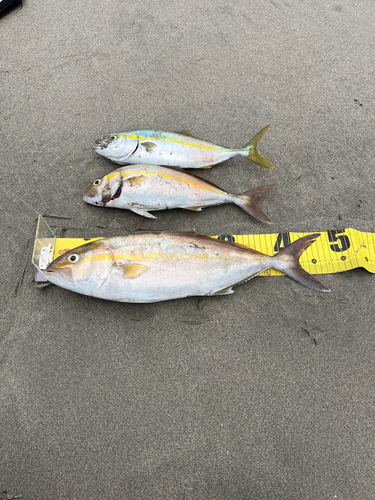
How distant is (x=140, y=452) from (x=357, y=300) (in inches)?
83.9

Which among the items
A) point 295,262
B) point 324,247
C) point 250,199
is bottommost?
point 324,247

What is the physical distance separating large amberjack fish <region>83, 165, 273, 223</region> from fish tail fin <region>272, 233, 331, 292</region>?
13.5 inches

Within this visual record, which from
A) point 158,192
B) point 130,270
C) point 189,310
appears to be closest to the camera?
point 130,270

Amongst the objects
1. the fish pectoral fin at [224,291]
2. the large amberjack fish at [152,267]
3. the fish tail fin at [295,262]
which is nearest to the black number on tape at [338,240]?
the fish tail fin at [295,262]

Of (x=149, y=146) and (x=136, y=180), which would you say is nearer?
(x=136, y=180)

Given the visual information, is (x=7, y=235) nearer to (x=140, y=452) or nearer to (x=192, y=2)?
(x=140, y=452)

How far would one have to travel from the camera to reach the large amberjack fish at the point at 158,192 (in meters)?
2.45

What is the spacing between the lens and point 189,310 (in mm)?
2328

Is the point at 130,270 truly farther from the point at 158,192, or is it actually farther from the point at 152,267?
the point at 158,192

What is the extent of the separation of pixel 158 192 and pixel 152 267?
28.6 inches

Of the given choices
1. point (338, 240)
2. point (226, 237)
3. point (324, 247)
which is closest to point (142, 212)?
point (226, 237)

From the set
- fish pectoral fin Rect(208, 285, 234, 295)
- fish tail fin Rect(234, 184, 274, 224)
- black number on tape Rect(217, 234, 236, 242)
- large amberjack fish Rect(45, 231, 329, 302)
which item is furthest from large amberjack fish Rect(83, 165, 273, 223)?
fish pectoral fin Rect(208, 285, 234, 295)

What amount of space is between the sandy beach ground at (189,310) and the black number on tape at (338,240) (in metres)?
0.11

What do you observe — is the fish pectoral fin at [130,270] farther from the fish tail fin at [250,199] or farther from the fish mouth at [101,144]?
the fish mouth at [101,144]
